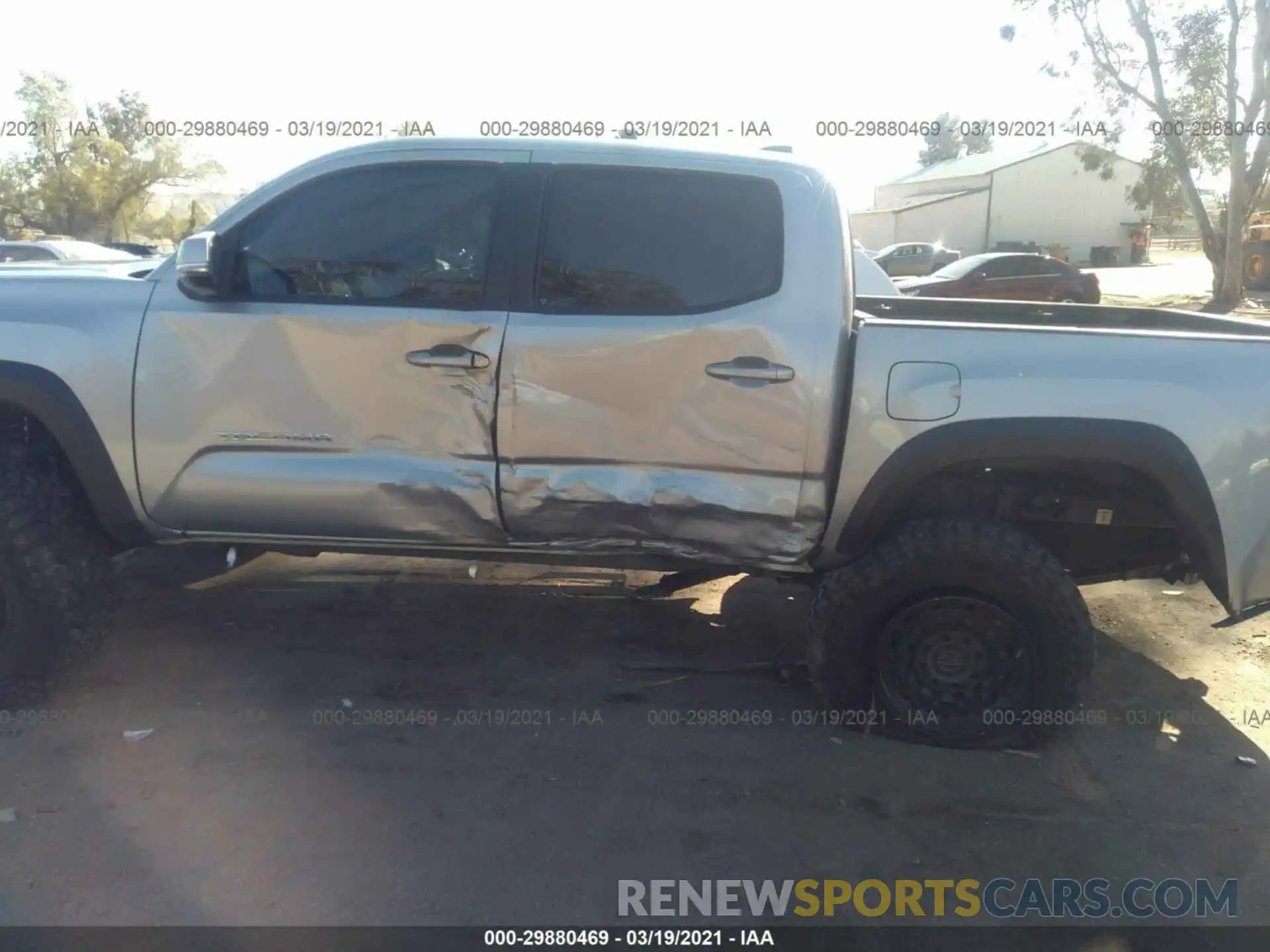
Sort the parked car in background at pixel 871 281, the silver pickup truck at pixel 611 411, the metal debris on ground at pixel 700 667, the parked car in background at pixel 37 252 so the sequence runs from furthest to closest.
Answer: the parked car in background at pixel 37 252 < the parked car in background at pixel 871 281 < the metal debris on ground at pixel 700 667 < the silver pickup truck at pixel 611 411

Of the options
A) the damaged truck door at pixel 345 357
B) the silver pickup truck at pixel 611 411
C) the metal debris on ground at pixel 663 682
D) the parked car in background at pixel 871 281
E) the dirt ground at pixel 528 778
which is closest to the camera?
the dirt ground at pixel 528 778

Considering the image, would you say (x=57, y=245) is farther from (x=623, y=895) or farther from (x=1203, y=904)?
(x=1203, y=904)

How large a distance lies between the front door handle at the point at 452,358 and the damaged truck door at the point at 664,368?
10 centimetres

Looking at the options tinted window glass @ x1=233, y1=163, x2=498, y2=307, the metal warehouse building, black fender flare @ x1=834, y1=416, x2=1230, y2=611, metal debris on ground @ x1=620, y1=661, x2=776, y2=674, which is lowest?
metal debris on ground @ x1=620, y1=661, x2=776, y2=674

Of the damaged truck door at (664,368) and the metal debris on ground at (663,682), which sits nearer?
the damaged truck door at (664,368)

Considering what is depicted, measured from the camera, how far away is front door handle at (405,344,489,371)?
346cm

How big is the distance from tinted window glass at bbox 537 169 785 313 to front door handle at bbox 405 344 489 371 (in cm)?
31

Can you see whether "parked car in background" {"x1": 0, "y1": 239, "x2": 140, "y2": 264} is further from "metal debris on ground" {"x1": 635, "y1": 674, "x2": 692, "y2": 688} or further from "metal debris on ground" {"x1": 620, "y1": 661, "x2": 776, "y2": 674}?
"metal debris on ground" {"x1": 635, "y1": 674, "x2": 692, "y2": 688}

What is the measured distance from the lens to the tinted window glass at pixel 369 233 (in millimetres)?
3580

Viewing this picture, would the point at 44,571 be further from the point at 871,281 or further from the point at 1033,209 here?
the point at 1033,209

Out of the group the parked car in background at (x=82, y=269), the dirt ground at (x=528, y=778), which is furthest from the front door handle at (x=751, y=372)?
the parked car in background at (x=82, y=269)

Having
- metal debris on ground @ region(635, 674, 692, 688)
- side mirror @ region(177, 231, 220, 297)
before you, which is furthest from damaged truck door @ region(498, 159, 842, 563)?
side mirror @ region(177, 231, 220, 297)

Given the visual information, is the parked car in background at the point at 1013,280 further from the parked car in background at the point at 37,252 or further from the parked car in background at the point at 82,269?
the parked car in background at the point at 82,269

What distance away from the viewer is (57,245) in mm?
14492
